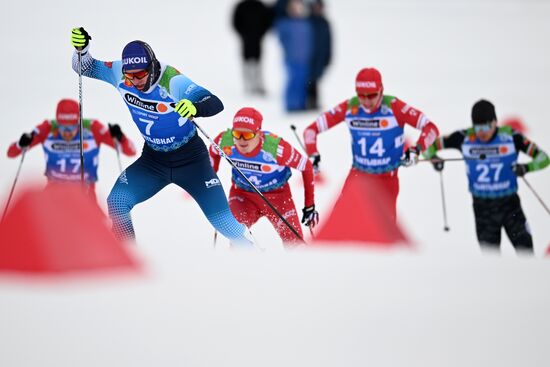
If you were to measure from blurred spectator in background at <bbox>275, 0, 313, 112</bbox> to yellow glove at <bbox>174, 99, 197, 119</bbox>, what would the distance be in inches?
330

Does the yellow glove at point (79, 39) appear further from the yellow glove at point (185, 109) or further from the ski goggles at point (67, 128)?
the ski goggles at point (67, 128)

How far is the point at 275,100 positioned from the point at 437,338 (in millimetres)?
11903

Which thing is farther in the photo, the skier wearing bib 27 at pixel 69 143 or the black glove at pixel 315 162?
the skier wearing bib 27 at pixel 69 143

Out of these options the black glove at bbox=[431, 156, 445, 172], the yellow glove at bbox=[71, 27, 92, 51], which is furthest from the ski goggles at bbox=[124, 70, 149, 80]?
the black glove at bbox=[431, 156, 445, 172]

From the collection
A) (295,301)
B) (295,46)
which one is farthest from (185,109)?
(295,46)

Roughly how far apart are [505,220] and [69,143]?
13.1 ft

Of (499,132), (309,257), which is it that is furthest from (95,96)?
(309,257)

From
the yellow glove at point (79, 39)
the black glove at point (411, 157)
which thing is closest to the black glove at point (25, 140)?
the yellow glove at point (79, 39)

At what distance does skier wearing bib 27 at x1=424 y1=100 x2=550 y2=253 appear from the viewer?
25.7ft

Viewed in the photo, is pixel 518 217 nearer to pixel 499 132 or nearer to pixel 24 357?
pixel 499 132

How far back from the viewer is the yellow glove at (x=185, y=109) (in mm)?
6047

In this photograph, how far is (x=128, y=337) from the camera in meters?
4.73

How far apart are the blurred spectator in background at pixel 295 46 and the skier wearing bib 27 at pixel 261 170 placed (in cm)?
707

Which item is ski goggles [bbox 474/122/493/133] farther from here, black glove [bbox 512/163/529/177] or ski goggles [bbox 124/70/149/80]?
ski goggles [bbox 124/70/149/80]
